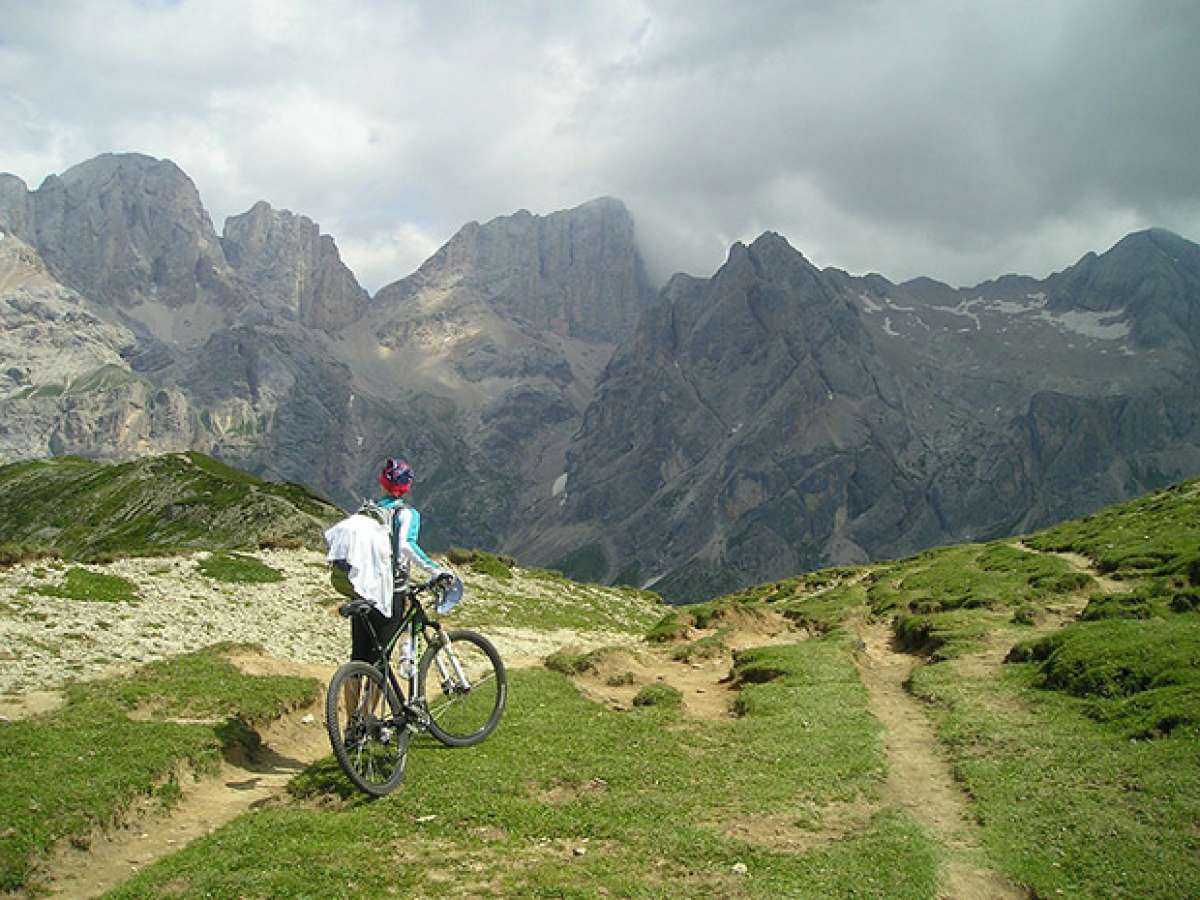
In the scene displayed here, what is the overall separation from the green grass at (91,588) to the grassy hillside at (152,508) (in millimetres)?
32514

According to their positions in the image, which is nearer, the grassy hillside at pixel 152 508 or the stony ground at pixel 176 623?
the stony ground at pixel 176 623

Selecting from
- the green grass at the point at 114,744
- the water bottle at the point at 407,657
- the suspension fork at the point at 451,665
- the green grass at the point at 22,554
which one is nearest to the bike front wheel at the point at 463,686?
the suspension fork at the point at 451,665

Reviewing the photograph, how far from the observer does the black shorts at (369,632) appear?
1427 centimetres

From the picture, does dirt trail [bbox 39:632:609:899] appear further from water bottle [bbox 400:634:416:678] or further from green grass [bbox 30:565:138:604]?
green grass [bbox 30:565:138:604]

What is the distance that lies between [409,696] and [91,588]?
2021 centimetres

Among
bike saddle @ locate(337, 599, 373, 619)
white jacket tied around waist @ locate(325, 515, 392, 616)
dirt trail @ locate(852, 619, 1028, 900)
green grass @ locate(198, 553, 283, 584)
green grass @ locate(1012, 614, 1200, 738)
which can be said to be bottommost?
dirt trail @ locate(852, 619, 1028, 900)

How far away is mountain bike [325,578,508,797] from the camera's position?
1315cm

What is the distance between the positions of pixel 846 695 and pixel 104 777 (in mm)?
17166

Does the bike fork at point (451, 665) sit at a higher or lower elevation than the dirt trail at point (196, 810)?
higher

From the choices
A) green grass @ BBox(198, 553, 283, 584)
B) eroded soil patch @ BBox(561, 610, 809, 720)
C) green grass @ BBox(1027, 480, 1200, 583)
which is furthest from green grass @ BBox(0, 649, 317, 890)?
green grass @ BBox(1027, 480, 1200, 583)

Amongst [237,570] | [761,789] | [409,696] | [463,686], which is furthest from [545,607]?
[761,789]

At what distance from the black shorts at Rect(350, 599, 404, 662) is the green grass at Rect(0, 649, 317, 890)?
3.81 meters

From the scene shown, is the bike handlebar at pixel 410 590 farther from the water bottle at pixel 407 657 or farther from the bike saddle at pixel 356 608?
the water bottle at pixel 407 657

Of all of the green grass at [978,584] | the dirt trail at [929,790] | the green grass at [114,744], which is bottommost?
the green grass at [978,584]
